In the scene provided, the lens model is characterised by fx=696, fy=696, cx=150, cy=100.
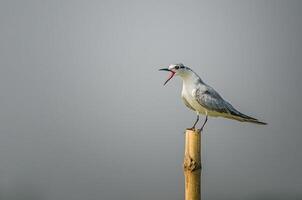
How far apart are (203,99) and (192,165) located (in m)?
2.71

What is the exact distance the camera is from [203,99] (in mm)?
12953

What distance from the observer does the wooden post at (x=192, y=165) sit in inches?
411

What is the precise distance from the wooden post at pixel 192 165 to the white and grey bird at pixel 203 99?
6.45ft

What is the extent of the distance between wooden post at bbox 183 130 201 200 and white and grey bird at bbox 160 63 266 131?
1965 mm

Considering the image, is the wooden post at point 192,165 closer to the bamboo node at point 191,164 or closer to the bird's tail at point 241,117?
the bamboo node at point 191,164

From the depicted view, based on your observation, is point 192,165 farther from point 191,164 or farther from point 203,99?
point 203,99

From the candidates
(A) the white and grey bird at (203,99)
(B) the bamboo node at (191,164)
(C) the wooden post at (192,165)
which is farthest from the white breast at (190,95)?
(B) the bamboo node at (191,164)

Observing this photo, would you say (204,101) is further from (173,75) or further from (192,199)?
(192,199)

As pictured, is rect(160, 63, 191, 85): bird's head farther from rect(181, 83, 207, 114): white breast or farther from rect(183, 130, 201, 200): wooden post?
rect(183, 130, 201, 200): wooden post

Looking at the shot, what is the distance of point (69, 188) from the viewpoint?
160m

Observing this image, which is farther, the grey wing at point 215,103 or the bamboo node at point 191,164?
the grey wing at point 215,103

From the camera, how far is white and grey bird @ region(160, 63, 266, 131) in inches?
502

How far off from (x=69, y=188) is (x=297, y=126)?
54.7 m

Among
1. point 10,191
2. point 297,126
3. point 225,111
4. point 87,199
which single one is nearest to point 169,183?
point 87,199
